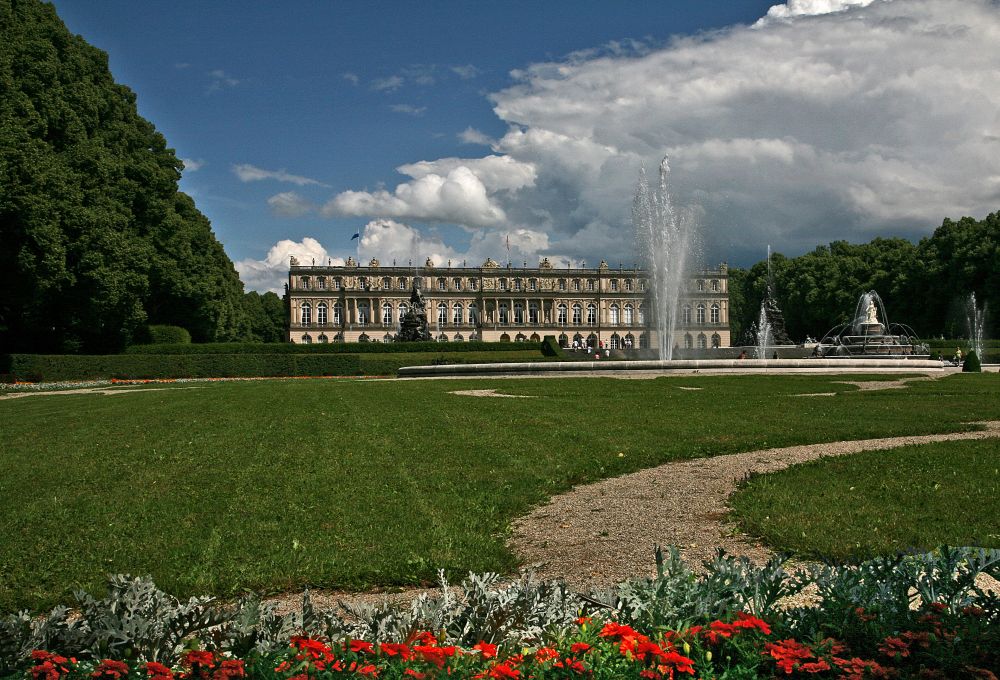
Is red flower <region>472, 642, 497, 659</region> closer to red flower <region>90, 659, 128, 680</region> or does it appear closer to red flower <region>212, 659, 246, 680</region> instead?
red flower <region>212, 659, 246, 680</region>

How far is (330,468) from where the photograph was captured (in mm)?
8078

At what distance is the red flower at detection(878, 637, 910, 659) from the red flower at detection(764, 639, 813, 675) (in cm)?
27

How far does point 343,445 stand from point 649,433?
410 cm

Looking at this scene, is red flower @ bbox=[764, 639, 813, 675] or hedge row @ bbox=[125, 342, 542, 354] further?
hedge row @ bbox=[125, 342, 542, 354]

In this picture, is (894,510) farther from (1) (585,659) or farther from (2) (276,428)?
(2) (276,428)

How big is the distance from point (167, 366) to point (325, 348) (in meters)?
14.5

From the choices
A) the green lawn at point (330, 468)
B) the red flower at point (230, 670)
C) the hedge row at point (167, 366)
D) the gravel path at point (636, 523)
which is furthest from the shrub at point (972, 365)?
the red flower at point (230, 670)

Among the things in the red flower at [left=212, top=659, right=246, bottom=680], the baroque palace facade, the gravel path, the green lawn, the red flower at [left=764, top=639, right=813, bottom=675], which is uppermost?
the baroque palace facade

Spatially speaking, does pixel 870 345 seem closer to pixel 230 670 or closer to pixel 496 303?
pixel 230 670

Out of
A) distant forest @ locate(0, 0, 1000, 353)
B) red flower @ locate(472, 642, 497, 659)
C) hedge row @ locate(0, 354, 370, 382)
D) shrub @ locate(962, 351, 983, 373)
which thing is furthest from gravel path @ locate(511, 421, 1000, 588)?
hedge row @ locate(0, 354, 370, 382)

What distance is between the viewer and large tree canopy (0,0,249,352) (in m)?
25.4

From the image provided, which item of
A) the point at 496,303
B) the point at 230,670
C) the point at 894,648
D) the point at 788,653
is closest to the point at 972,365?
the point at 894,648

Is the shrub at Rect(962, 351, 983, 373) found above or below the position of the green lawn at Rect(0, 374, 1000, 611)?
above

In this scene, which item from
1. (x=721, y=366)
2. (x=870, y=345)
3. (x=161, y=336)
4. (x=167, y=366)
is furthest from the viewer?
(x=161, y=336)
